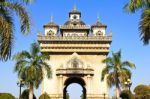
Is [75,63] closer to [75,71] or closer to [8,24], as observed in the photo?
[75,71]

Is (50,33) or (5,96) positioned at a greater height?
(50,33)

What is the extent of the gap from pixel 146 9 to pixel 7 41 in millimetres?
9249

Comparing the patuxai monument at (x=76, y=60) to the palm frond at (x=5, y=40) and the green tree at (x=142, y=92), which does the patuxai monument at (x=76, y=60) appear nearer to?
the green tree at (x=142, y=92)

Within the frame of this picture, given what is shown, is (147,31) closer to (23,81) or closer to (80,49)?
(23,81)

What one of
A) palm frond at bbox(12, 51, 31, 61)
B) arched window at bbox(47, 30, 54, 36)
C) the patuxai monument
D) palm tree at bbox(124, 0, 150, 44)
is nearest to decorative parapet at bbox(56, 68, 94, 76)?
the patuxai monument

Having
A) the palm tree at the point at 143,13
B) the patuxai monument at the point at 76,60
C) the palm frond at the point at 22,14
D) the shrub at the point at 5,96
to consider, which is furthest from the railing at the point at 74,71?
the palm frond at the point at 22,14

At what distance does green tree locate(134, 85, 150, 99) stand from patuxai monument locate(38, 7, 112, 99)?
18786 millimetres

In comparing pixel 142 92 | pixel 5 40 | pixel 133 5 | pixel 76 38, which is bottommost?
pixel 142 92

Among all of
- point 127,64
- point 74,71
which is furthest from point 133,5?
point 74,71

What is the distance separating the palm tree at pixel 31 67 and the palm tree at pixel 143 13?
20.5 metres

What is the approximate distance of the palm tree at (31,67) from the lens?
40.6 meters

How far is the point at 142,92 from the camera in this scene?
4378 centimetres

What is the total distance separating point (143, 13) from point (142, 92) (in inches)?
912

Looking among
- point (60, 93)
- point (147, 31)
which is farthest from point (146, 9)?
point (60, 93)
